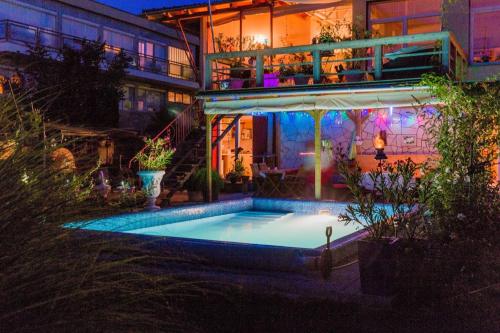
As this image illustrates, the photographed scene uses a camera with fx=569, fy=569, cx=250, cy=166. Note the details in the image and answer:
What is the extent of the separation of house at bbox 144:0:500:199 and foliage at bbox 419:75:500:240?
12.1ft

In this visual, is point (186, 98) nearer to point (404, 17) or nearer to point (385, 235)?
point (404, 17)

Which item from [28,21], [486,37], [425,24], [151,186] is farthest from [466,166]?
[28,21]

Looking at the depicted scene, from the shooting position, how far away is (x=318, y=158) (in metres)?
12.1

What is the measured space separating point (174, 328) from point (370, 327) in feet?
5.36

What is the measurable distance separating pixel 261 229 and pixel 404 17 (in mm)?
7839

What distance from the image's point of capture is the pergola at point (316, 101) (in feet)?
35.9

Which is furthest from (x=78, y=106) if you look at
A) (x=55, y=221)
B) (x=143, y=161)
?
(x=55, y=221)

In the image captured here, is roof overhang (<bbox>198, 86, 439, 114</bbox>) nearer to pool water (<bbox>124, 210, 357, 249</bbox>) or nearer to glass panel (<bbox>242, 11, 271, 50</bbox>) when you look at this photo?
pool water (<bbox>124, 210, 357, 249</bbox>)

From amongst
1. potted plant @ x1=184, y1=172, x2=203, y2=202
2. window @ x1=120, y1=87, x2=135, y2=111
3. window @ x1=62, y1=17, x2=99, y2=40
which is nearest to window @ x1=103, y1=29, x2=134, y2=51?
window @ x1=62, y1=17, x2=99, y2=40

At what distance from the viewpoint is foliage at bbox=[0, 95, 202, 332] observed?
240cm

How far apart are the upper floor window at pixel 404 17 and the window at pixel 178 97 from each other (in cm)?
1710

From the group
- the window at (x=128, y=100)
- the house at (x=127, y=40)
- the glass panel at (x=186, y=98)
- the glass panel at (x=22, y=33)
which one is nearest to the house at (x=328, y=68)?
the house at (x=127, y=40)

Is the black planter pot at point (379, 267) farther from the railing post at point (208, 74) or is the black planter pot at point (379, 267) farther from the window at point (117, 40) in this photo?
the window at point (117, 40)

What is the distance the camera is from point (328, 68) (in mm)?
16391
